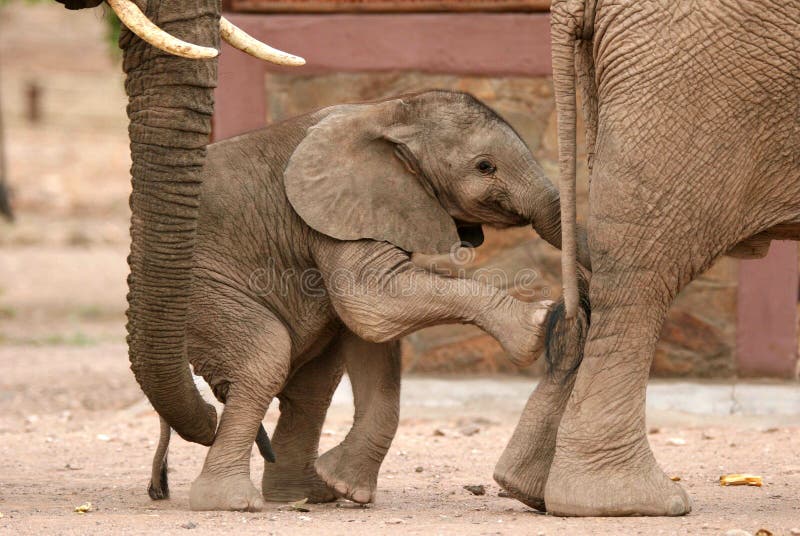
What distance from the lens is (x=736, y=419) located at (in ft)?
25.7

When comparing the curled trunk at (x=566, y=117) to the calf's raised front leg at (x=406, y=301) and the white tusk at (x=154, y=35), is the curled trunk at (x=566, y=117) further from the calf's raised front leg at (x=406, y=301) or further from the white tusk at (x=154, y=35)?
the white tusk at (x=154, y=35)

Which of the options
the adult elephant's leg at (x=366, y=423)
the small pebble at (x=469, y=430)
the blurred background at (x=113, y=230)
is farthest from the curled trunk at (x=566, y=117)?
the small pebble at (x=469, y=430)

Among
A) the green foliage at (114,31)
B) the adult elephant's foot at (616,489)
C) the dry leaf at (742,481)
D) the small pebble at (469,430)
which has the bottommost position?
the small pebble at (469,430)

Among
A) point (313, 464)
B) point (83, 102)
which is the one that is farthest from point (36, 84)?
point (313, 464)

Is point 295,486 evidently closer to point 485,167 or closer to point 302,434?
point 302,434

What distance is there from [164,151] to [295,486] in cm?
187

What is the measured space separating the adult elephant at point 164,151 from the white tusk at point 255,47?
257mm

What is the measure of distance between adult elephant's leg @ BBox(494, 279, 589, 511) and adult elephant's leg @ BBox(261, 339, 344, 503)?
1.07m

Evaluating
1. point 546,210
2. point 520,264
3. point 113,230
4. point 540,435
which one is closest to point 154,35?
point 546,210

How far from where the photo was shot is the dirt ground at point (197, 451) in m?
4.99

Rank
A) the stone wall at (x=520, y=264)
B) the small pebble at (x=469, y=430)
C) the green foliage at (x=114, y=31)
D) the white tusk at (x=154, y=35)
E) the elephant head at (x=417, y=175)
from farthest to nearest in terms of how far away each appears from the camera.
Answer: the green foliage at (x=114, y=31)
the stone wall at (x=520, y=264)
the small pebble at (x=469, y=430)
the elephant head at (x=417, y=175)
the white tusk at (x=154, y=35)

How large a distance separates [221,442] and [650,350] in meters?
1.67

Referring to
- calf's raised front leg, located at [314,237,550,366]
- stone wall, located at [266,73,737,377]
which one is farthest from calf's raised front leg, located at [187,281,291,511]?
stone wall, located at [266,73,737,377]

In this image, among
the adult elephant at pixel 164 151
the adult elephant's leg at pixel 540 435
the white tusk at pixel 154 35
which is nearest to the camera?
the white tusk at pixel 154 35
